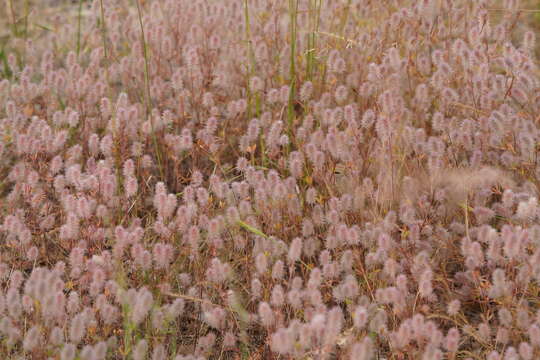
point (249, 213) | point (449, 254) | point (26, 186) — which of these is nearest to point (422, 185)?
point (449, 254)

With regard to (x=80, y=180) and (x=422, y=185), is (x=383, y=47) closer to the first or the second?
(x=422, y=185)

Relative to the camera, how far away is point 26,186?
278 centimetres

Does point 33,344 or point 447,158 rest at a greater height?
point 447,158

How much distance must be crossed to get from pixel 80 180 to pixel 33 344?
0.86 metres

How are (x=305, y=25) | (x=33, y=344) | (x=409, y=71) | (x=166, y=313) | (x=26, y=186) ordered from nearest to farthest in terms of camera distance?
(x=33, y=344) → (x=166, y=313) → (x=26, y=186) → (x=409, y=71) → (x=305, y=25)

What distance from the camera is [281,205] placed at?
2635mm

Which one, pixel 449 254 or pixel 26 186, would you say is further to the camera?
pixel 26 186

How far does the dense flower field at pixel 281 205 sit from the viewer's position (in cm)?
217

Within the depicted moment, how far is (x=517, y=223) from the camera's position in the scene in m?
2.53

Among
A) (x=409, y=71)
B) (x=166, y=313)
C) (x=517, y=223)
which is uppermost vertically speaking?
(x=409, y=71)

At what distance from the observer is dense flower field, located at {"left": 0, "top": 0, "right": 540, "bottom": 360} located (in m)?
2.17

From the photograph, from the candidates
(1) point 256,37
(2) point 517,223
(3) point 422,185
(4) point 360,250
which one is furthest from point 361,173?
(1) point 256,37

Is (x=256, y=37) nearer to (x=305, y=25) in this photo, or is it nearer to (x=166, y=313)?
(x=305, y=25)

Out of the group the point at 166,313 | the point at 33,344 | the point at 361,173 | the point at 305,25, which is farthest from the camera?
the point at 305,25
